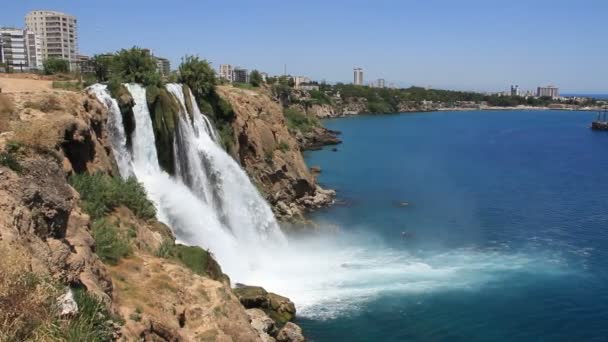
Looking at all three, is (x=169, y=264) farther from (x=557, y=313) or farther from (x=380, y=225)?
(x=380, y=225)

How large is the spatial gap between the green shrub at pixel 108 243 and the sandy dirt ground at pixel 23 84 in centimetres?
1054

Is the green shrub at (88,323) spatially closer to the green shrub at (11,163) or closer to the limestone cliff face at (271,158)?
the green shrub at (11,163)

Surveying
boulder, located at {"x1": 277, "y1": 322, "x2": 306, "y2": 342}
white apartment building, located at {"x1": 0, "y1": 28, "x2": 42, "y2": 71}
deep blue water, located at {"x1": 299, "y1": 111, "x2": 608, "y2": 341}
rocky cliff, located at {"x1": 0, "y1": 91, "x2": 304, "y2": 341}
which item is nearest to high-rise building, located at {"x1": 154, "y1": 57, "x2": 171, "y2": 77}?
rocky cliff, located at {"x1": 0, "y1": 91, "x2": 304, "y2": 341}

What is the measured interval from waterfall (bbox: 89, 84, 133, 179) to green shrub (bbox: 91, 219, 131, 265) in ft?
25.4

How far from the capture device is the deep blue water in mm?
23328

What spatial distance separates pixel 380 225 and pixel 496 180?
23.1 m

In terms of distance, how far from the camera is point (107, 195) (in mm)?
19969

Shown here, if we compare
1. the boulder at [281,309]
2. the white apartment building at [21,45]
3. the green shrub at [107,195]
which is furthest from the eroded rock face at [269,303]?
the white apartment building at [21,45]

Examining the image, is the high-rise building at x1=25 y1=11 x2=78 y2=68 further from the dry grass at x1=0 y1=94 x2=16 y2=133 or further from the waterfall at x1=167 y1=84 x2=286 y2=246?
the dry grass at x1=0 y1=94 x2=16 y2=133

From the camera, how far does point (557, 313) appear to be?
24.7m

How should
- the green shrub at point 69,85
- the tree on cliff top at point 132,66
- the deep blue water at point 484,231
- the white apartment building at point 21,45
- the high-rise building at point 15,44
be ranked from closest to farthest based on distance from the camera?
the deep blue water at point 484,231, the green shrub at point 69,85, the tree on cliff top at point 132,66, the high-rise building at point 15,44, the white apartment building at point 21,45

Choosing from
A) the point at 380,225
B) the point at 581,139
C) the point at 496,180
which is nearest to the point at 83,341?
the point at 380,225

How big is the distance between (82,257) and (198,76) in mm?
26618

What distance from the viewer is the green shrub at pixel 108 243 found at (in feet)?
54.5
